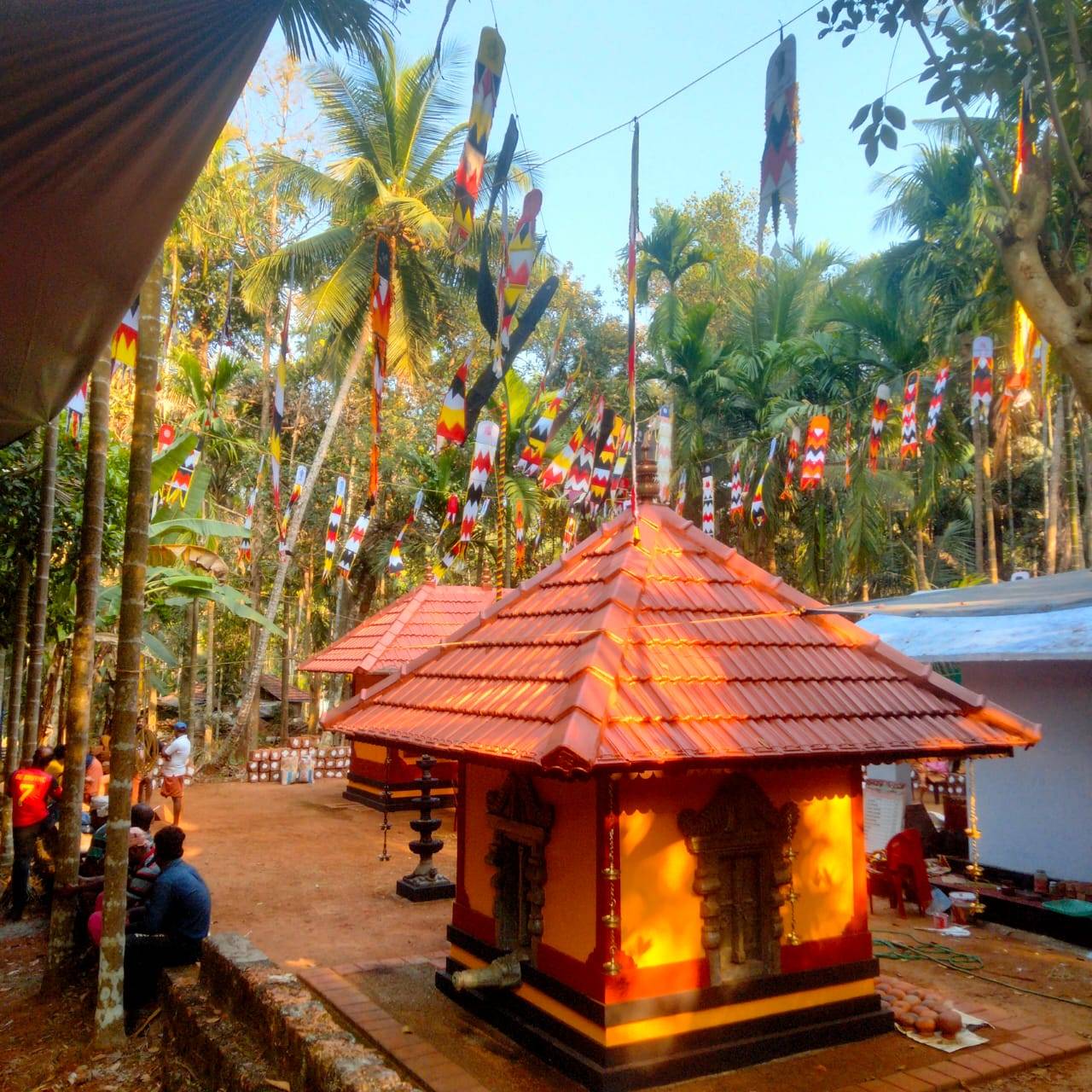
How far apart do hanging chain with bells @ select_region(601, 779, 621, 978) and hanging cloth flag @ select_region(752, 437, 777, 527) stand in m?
13.0

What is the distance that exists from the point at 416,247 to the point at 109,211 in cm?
1745

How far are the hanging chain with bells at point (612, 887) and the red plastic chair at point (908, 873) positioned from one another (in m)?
5.28

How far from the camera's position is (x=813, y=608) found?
638 centimetres

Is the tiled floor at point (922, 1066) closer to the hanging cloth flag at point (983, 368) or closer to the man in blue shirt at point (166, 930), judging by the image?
the man in blue shirt at point (166, 930)

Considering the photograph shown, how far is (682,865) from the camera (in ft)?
17.5

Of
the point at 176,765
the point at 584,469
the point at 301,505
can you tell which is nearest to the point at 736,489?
the point at 584,469

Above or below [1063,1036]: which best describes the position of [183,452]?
above

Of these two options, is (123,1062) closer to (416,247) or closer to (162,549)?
(162,549)

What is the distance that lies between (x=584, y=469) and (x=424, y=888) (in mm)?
6742

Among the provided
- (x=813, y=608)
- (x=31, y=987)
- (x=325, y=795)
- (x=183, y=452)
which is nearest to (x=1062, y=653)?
(x=813, y=608)

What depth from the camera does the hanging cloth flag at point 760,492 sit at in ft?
56.7

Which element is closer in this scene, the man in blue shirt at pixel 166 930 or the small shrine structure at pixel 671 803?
the small shrine structure at pixel 671 803

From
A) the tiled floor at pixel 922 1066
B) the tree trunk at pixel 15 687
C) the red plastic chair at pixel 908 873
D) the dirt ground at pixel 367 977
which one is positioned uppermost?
the tree trunk at pixel 15 687

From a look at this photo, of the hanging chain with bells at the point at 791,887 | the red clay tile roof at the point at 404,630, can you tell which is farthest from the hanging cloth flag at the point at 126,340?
the red clay tile roof at the point at 404,630
